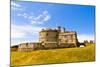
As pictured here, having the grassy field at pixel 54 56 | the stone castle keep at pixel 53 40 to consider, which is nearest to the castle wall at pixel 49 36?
the stone castle keep at pixel 53 40

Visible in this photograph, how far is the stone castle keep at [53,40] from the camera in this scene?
2718 mm

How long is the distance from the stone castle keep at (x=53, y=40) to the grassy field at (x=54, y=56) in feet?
0.19

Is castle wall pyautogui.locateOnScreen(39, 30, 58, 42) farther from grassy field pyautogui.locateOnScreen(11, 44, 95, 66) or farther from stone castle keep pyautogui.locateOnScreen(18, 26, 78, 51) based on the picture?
grassy field pyautogui.locateOnScreen(11, 44, 95, 66)

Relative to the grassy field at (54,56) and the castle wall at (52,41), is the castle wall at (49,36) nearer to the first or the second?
the castle wall at (52,41)

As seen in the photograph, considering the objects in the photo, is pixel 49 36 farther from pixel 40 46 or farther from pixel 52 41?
pixel 40 46

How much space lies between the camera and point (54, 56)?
2.82 meters

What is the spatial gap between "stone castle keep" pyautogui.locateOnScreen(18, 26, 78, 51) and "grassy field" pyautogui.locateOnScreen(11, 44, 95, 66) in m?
0.06

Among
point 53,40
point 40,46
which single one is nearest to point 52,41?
point 53,40

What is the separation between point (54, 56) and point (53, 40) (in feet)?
0.72

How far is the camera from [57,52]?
9.30 ft

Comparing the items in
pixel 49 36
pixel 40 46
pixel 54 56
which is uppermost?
pixel 49 36

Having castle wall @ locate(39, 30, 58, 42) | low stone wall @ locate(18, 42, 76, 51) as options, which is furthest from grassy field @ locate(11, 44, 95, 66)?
castle wall @ locate(39, 30, 58, 42)
